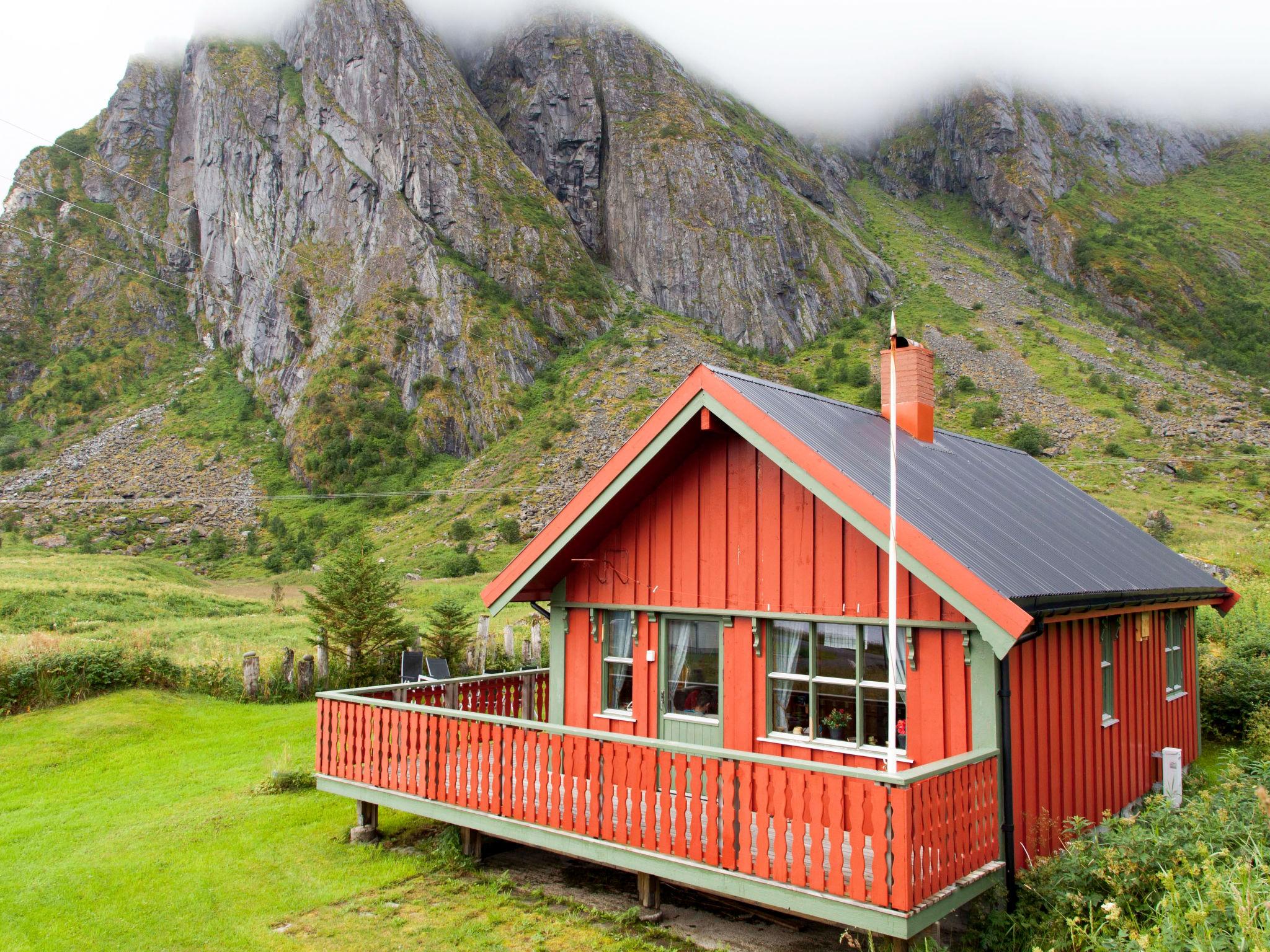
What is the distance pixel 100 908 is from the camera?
9.64 metres

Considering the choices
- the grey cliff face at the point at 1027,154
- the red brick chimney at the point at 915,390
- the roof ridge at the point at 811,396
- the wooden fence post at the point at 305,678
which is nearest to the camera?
the roof ridge at the point at 811,396

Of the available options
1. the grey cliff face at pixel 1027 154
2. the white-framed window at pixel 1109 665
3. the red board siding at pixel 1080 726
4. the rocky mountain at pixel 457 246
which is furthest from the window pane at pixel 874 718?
the grey cliff face at pixel 1027 154

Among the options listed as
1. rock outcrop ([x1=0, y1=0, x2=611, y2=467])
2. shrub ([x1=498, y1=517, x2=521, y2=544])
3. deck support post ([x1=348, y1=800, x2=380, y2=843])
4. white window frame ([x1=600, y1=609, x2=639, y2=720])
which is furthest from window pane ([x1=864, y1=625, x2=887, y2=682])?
rock outcrop ([x1=0, y1=0, x2=611, y2=467])

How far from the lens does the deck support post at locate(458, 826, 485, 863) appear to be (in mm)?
10852

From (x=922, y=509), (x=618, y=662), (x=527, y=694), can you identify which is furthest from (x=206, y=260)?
(x=922, y=509)

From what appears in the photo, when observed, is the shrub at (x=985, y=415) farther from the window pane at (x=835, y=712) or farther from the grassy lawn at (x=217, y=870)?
the window pane at (x=835, y=712)

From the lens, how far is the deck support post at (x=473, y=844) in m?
10.9

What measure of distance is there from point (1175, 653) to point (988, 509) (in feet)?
19.5

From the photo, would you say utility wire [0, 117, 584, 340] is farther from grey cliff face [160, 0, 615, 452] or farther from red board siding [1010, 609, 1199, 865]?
red board siding [1010, 609, 1199, 865]

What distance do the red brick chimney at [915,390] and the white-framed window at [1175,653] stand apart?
509 cm

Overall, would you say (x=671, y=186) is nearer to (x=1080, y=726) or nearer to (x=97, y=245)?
(x=97, y=245)

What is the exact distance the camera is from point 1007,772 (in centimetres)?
841

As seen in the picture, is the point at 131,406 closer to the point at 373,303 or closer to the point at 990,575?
the point at 373,303

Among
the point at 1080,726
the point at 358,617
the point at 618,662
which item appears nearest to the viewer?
the point at 1080,726
